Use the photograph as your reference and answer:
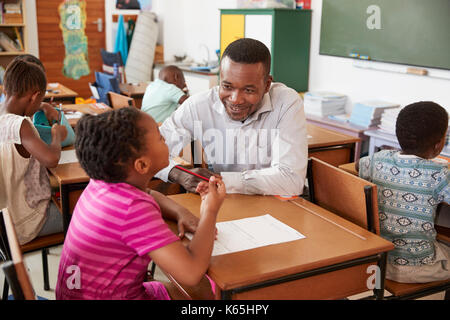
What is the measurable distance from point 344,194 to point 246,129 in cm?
53

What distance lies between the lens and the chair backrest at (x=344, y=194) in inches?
61.9

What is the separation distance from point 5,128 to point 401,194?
5.51 feet

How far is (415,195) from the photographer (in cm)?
176

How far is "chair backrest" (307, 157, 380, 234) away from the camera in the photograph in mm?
1572

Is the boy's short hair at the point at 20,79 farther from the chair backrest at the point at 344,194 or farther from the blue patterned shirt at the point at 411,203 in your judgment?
the blue patterned shirt at the point at 411,203

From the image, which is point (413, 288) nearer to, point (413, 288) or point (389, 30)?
point (413, 288)

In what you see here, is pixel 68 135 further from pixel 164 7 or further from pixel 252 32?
pixel 164 7

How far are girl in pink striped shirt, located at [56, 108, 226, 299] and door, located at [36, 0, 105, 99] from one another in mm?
6610

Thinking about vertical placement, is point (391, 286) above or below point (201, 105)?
below

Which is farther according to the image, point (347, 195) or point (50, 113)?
point (50, 113)

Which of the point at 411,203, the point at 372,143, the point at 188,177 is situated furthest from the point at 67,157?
the point at 372,143

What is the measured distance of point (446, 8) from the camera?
11.4 feet

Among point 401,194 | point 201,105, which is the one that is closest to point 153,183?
point 201,105

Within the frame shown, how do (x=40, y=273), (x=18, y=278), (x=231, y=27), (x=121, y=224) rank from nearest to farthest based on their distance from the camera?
(x=18, y=278) < (x=121, y=224) < (x=40, y=273) < (x=231, y=27)
